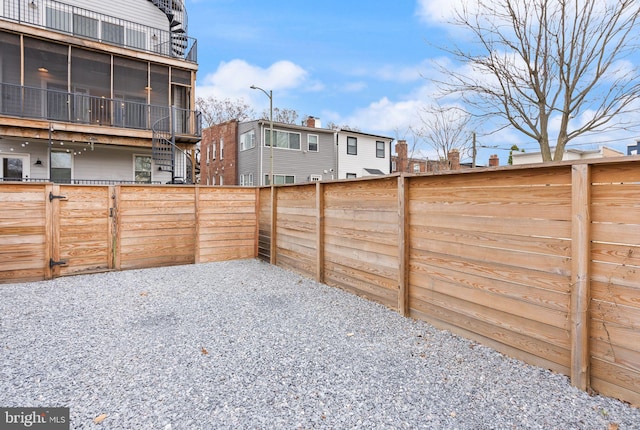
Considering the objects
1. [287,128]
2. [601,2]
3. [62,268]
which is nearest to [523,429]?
[62,268]

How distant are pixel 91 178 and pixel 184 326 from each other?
10.3 m

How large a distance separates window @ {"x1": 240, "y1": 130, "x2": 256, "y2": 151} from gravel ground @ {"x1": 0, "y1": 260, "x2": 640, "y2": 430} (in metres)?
15.5

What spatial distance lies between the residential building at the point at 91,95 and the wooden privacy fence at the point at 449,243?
14.6 ft

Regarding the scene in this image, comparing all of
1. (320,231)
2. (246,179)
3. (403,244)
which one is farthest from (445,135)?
(403,244)

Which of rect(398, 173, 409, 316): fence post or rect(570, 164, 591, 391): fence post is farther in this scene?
rect(398, 173, 409, 316): fence post

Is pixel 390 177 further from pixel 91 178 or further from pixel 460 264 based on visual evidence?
pixel 91 178

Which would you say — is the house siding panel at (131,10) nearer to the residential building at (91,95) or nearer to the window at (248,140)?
the residential building at (91,95)

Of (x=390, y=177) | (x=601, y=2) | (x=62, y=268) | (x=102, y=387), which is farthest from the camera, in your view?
(x=601, y=2)

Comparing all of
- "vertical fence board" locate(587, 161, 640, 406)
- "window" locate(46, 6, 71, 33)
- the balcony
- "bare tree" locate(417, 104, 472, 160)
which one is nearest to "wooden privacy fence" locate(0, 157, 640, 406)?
"vertical fence board" locate(587, 161, 640, 406)

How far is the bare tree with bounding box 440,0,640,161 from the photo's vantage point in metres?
7.32

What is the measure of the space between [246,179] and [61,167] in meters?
9.73

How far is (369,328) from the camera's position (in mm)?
3861

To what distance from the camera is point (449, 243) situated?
364 cm

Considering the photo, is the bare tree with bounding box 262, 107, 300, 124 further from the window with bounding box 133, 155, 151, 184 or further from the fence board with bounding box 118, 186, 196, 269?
the fence board with bounding box 118, 186, 196, 269
